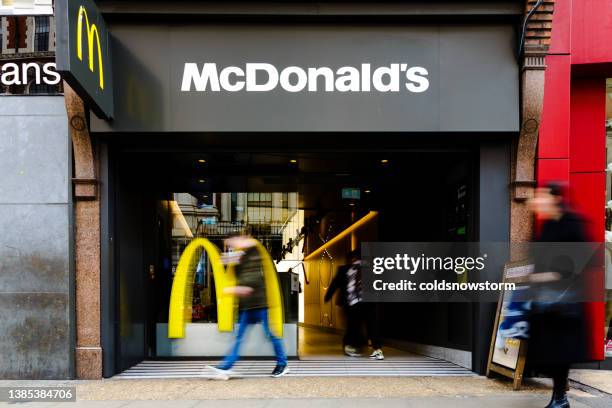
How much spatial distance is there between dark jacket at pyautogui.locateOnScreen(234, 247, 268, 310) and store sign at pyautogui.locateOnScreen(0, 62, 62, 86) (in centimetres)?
297

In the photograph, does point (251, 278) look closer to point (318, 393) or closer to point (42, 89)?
point (318, 393)

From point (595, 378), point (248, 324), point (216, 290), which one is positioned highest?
point (216, 290)

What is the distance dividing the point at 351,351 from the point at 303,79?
3.83 metres

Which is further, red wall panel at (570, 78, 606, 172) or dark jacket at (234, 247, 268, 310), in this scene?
red wall panel at (570, 78, 606, 172)

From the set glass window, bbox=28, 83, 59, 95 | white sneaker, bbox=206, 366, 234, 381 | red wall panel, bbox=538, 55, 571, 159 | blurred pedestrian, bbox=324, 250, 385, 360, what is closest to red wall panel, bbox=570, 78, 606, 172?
red wall panel, bbox=538, 55, 571, 159

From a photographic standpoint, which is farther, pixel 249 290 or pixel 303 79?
pixel 303 79

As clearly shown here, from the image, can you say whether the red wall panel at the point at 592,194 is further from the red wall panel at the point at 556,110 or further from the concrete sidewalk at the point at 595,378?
the concrete sidewalk at the point at 595,378

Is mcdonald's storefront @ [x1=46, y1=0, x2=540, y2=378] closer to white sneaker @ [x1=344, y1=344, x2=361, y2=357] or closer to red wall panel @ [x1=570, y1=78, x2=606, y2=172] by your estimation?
red wall panel @ [x1=570, y1=78, x2=606, y2=172]

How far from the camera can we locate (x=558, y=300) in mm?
4488

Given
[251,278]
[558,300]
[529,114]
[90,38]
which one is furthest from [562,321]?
[90,38]

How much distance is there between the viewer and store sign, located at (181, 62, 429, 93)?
20.2 ft

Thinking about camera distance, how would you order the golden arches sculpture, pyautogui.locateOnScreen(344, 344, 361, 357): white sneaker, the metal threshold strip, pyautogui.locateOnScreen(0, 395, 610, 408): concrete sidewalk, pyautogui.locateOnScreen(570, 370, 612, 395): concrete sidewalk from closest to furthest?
1. pyautogui.locateOnScreen(0, 395, 610, 408): concrete sidewalk
2. pyautogui.locateOnScreen(570, 370, 612, 395): concrete sidewalk
3. the metal threshold strip
4. the golden arches sculpture
5. pyautogui.locateOnScreen(344, 344, 361, 357): white sneaker

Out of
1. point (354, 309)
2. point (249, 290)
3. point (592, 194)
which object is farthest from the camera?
point (354, 309)

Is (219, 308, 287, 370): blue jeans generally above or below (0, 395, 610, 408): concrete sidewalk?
above
